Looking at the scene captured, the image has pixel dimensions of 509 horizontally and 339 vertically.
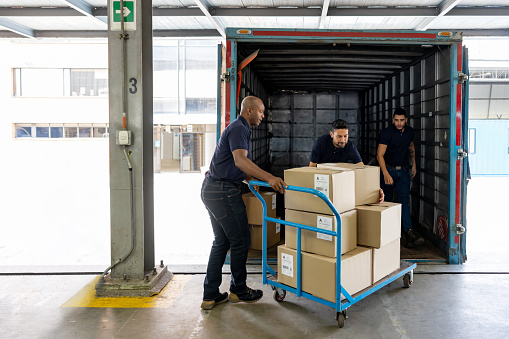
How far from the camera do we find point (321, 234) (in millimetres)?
3436

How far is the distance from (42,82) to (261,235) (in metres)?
21.8

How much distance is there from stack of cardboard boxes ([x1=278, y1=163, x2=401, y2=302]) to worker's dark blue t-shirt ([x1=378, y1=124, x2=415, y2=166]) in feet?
6.49

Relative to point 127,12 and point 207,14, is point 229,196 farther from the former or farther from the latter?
point 207,14

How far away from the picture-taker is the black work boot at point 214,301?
3838 millimetres

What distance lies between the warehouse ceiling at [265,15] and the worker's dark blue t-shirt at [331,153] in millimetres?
3289

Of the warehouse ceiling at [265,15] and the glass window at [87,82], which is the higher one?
the glass window at [87,82]

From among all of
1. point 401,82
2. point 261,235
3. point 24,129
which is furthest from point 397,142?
point 24,129

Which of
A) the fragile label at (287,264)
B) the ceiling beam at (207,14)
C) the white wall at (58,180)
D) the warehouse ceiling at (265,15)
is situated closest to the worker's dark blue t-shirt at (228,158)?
the fragile label at (287,264)

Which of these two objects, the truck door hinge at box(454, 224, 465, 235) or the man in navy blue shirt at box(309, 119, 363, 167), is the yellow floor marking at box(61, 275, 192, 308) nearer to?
the man in navy blue shirt at box(309, 119, 363, 167)

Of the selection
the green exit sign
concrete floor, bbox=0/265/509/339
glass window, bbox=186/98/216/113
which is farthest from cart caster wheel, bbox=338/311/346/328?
glass window, bbox=186/98/216/113

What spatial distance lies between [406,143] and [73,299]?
4.58 meters

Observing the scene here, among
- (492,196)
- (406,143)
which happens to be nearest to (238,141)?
(406,143)

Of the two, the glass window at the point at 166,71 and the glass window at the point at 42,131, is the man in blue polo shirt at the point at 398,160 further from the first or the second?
the glass window at the point at 42,131

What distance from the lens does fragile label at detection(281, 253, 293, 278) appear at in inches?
144
